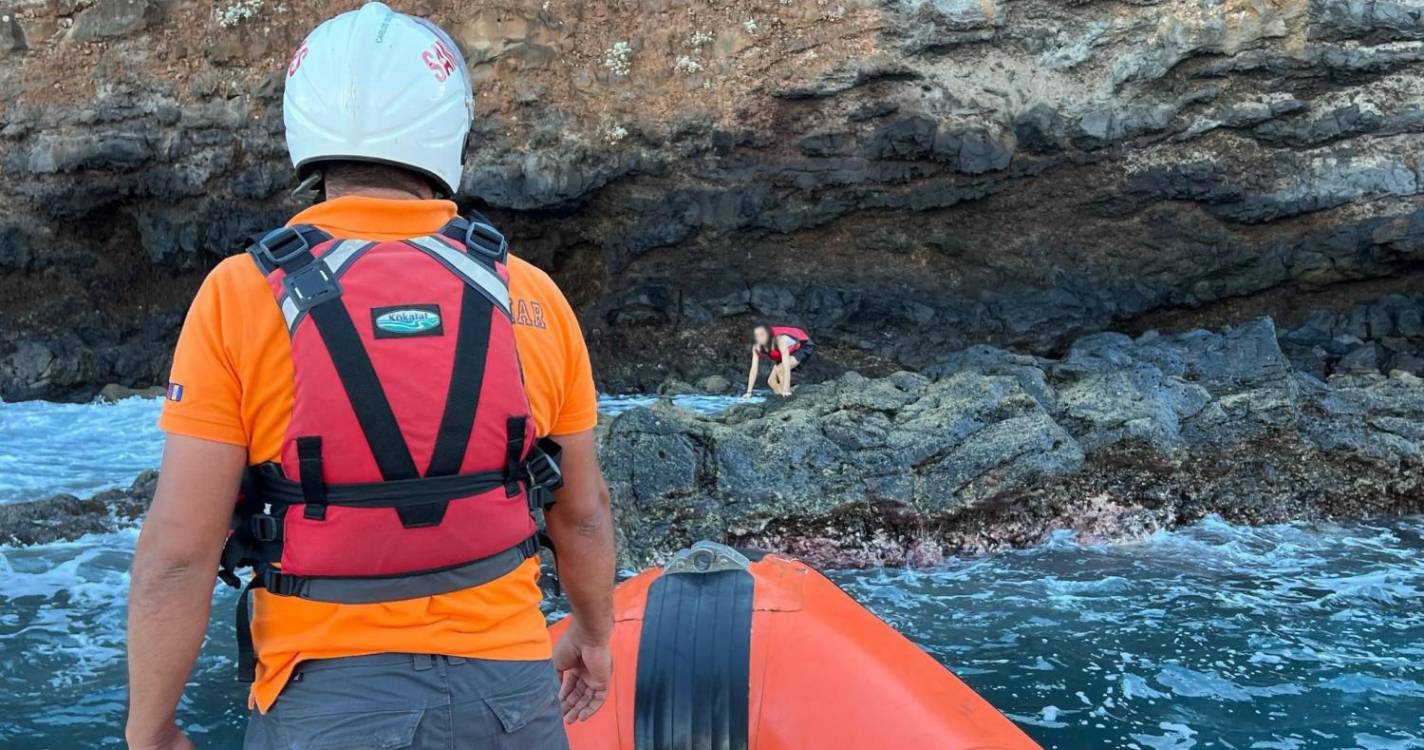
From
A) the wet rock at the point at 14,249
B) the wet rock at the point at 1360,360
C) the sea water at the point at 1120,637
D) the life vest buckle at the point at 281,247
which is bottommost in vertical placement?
the sea water at the point at 1120,637

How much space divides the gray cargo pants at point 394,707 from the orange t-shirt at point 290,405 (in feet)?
0.06

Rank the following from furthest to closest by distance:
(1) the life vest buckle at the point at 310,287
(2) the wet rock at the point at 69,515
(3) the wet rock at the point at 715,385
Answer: (3) the wet rock at the point at 715,385
(2) the wet rock at the point at 69,515
(1) the life vest buckle at the point at 310,287

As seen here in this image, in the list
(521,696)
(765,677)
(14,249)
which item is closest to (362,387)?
(521,696)

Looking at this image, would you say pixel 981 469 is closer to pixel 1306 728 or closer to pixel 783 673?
pixel 1306 728

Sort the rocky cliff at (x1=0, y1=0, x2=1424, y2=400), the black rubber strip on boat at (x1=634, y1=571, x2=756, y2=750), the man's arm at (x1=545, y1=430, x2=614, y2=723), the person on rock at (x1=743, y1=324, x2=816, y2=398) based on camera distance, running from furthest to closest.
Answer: the rocky cliff at (x1=0, y1=0, x2=1424, y2=400) → the person on rock at (x1=743, y1=324, x2=816, y2=398) → the black rubber strip on boat at (x1=634, y1=571, x2=756, y2=750) → the man's arm at (x1=545, y1=430, x2=614, y2=723)

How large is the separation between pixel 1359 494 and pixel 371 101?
6953mm

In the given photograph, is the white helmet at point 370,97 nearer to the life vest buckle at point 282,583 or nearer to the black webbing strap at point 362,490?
the black webbing strap at point 362,490

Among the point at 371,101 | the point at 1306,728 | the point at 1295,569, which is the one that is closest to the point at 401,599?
the point at 371,101

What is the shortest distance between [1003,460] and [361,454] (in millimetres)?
5324

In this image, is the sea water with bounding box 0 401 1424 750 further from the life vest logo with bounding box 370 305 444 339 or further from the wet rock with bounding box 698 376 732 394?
the wet rock with bounding box 698 376 732 394

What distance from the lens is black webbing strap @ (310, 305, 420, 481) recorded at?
118cm

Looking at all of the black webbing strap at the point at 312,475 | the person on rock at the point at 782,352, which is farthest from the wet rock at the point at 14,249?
the black webbing strap at the point at 312,475

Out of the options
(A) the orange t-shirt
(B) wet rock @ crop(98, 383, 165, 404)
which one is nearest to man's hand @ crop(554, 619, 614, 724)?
(A) the orange t-shirt

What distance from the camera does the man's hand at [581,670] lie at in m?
1.72
